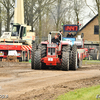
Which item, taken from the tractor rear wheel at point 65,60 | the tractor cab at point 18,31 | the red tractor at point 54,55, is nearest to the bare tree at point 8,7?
the tractor cab at point 18,31

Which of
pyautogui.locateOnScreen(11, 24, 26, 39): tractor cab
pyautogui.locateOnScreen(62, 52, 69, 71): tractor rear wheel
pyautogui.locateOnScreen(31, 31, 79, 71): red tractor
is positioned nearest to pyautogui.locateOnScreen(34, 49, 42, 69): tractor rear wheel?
pyautogui.locateOnScreen(31, 31, 79, 71): red tractor

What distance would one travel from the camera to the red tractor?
1512 cm

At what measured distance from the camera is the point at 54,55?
1548 centimetres

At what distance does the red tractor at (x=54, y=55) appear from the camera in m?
15.1

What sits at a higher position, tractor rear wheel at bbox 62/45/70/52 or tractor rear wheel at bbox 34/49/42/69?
tractor rear wheel at bbox 62/45/70/52

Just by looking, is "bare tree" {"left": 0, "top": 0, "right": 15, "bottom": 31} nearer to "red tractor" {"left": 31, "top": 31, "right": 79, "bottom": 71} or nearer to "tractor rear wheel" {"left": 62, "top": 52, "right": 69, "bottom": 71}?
"red tractor" {"left": 31, "top": 31, "right": 79, "bottom": 71}

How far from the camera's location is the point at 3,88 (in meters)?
8.77

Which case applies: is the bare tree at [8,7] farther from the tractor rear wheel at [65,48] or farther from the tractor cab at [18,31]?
the tractor rear wheel at [65,48]

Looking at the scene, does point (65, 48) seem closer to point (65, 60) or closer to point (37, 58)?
point (65, 60)

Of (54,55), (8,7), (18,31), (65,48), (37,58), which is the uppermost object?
(8,7)

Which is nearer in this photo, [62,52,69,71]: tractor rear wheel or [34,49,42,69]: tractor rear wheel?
[62,52,69,71]: tractor rear wheel

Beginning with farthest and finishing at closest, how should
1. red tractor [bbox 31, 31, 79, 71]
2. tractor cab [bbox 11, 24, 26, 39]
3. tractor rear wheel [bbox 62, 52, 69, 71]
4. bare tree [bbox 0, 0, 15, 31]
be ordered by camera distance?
bare tree [bbox 0, 0, 15, 31] → tractor cab [bbox 11, 24, 26, 39] → red tractor [bbox 31, 31, 79, 71] → tractor rear wheel [bbox 62, 52, 69, 71]

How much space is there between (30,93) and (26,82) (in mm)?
2163

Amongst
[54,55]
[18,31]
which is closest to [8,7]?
[18,31]
